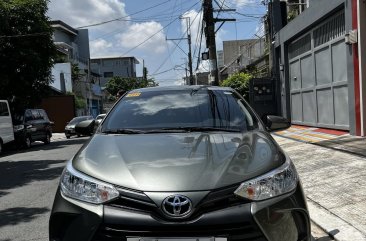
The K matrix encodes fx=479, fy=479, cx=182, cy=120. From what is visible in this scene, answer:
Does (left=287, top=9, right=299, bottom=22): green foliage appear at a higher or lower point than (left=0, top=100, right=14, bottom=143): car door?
higher

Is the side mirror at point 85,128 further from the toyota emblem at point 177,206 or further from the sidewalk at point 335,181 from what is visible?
the sidewalk at point 335,181

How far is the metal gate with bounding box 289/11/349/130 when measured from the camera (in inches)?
500

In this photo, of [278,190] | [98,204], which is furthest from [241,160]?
[98,204]

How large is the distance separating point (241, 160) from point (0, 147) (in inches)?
592

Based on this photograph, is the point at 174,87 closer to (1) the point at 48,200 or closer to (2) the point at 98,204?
(2) the point at 98,204

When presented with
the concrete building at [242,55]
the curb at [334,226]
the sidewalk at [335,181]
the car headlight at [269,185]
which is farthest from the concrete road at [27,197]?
the concrete building at [242,55]

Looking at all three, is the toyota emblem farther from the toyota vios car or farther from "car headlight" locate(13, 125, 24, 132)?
"car headlight" locate(13, 125, 24, 132)

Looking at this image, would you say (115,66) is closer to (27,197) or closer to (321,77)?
(321,77)

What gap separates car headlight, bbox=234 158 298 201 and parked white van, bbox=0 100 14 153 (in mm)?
15327

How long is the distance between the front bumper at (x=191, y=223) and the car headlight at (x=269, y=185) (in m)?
0.05

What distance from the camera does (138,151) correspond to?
3.61 metres

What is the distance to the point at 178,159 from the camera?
3.39 metres

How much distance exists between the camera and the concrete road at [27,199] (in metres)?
5.46

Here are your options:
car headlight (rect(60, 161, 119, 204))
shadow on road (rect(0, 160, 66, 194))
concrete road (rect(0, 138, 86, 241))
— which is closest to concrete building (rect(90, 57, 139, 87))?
shadow on road (rect(0, 160, 66, 194))
